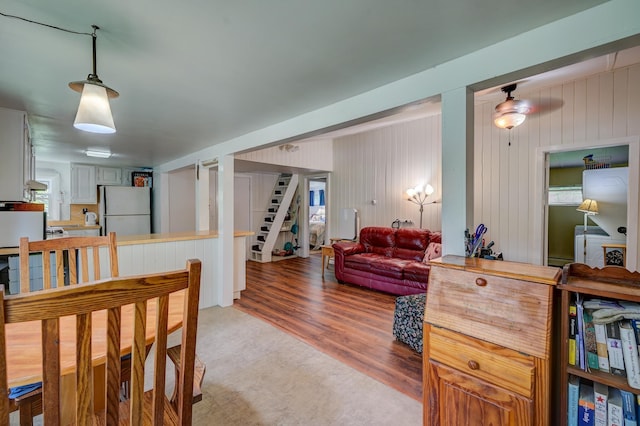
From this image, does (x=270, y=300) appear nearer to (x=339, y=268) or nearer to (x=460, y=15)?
(x=339, y=268)

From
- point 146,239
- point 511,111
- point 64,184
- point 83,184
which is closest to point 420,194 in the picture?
point 511,111

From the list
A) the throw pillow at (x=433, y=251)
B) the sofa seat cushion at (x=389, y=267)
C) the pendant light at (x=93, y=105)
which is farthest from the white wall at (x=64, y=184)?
the throw pillow at (x=433, y=251)

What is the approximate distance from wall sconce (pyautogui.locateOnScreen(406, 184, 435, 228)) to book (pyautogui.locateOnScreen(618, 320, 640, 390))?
3825 millimetres

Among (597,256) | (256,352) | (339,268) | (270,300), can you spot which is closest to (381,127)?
(339,268)

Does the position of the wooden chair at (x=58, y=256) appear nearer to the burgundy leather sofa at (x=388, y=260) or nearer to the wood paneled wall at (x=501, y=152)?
the burgundy leather sofa at (x=388, y=260)

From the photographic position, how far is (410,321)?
2594 mm

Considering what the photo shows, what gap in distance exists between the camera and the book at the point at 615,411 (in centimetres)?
107

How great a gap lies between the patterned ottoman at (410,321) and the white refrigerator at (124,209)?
5.75 m

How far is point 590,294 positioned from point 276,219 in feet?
19.9

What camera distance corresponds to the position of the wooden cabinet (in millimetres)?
1174

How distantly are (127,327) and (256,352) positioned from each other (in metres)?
1.62

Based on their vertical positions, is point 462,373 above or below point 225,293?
above

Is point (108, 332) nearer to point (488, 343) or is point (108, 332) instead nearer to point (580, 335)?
point (488, 343)

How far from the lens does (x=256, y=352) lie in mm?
2525
